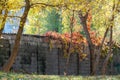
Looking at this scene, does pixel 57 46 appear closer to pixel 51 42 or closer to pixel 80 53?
pixel 51 42

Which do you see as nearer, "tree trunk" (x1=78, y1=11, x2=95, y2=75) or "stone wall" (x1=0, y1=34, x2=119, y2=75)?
"stone wall" (x1=0, y1=34, x2=119, y2=75)

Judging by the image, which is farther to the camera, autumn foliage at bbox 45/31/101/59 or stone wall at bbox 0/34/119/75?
autumn foliage at bbox 45/31/101/59

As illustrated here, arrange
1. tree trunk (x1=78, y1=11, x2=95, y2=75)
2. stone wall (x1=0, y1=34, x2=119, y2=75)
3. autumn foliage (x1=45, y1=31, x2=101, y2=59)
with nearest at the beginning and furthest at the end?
stone wall (x1=0, y1=34, x2=119, y2=75) → tree trunk (x1=78, y1=11, x2=95, y2=75) → autumn foliage (x1=45, y1=31, x2=101, y2=59)

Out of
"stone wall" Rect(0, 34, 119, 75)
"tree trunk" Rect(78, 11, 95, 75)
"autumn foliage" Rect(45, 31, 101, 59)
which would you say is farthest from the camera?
"autumn foliage" Rect(45, 31, 101, 59)

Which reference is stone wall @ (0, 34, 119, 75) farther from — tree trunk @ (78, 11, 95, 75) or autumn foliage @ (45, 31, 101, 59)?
tree trunk @ (78, 11, 95, 75)

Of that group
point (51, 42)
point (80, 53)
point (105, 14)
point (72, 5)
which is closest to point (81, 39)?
point (80, 53)

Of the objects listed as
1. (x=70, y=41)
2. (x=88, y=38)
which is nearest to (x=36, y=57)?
(x=70, y=41)

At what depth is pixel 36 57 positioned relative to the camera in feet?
62.2

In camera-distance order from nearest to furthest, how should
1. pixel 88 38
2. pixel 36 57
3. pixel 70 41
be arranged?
1. pixel 36 57
2. pixel 88 38
3. pixel 70 41

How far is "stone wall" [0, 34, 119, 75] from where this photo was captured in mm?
17641

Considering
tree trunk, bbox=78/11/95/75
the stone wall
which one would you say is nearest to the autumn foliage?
the stone wall

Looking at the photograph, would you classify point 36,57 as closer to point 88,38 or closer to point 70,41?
point 70,41

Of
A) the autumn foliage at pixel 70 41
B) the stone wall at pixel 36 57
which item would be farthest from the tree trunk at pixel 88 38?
the stone wall at pixel 36 57

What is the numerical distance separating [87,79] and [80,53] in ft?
29.1
